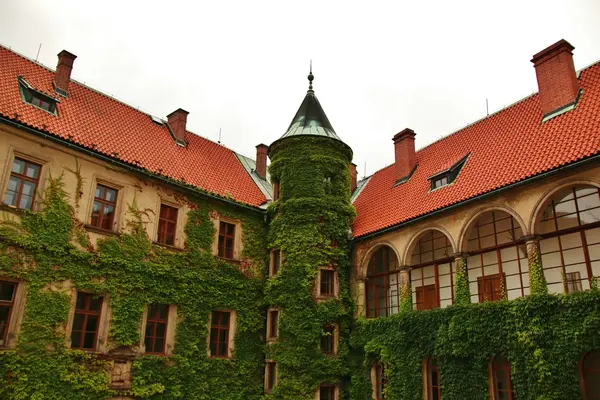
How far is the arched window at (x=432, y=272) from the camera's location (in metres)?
18.0

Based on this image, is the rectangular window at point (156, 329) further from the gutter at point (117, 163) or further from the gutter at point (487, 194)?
the gutter at point (487, 194)

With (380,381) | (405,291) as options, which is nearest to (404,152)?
(405,291)

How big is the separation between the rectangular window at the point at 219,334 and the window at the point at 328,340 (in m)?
3.50

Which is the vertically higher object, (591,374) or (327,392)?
(591,374)

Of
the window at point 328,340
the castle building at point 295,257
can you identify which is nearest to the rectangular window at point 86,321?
the castle building at point 295,257

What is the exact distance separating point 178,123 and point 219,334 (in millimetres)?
9073

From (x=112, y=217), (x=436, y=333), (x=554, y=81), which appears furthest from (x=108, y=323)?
(x=554, y=81)

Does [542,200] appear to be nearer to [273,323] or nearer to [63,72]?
[273,323]

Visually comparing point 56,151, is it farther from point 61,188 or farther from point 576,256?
point 576,256

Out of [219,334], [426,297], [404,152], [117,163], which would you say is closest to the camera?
[117,163]

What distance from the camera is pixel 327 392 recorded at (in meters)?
18.1

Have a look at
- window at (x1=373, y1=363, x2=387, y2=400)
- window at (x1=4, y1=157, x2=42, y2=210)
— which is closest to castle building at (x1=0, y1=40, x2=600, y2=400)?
window at (x1=4, y1=157, x2=42, y2=210)

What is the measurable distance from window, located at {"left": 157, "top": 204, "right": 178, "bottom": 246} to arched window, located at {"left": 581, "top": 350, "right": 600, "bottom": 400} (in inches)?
511

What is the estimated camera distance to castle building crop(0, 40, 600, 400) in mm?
13844
